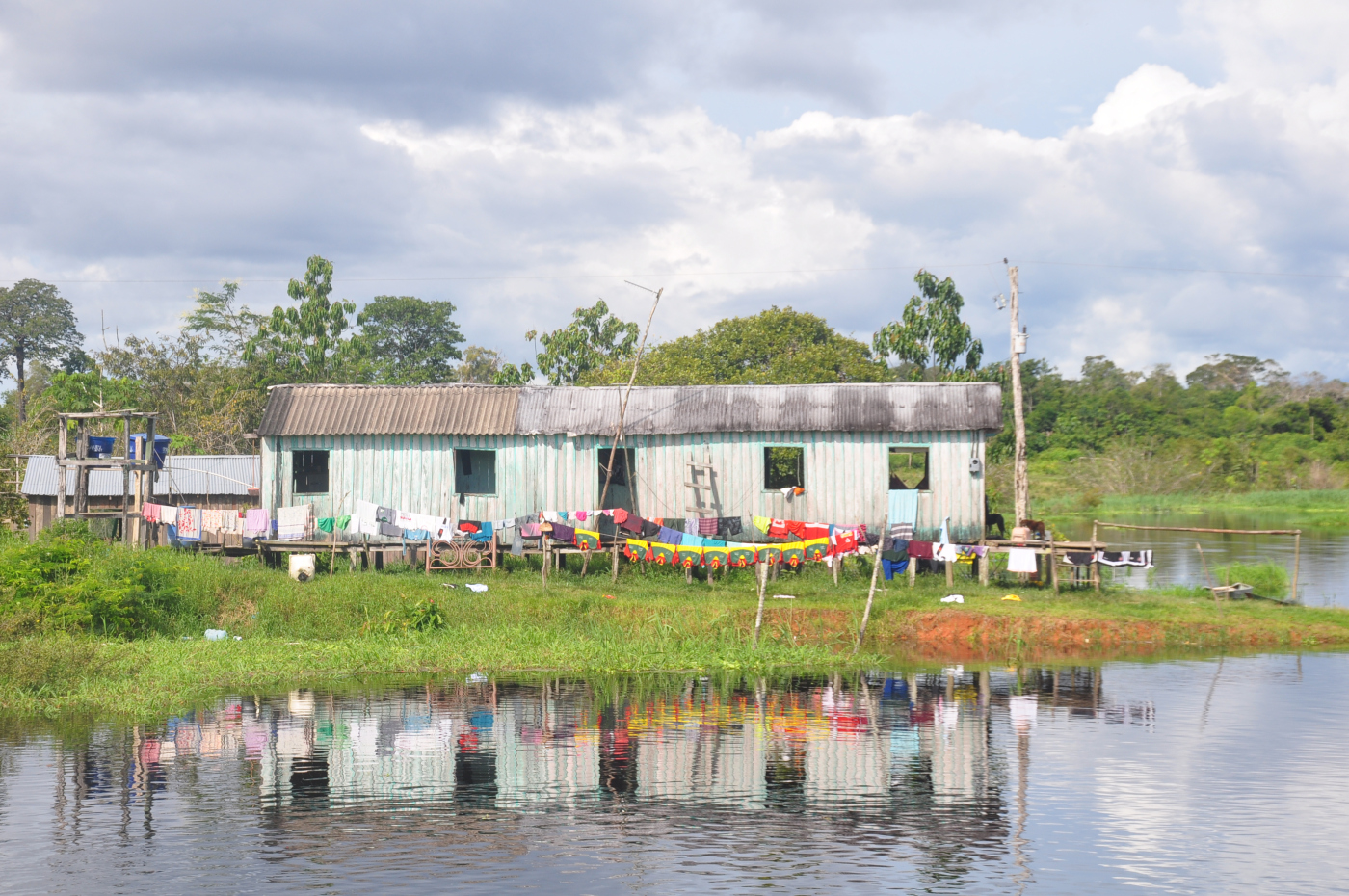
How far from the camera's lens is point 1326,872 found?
9523mm

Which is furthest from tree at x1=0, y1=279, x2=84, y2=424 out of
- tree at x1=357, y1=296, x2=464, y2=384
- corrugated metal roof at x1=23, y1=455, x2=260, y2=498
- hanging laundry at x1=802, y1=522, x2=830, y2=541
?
hanging laundry at x1=802, y1=522, x2=830, y2=541

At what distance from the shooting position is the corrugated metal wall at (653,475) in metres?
23.8

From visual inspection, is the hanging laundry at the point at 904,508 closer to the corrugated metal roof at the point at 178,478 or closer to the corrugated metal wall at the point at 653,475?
the corrugated metal wall at the point at 653,475

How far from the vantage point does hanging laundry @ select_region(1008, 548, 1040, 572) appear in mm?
21906

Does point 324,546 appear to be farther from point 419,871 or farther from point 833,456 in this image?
point 419,871

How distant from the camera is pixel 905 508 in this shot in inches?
937

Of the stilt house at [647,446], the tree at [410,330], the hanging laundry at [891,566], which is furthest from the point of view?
the tree at [410,330]

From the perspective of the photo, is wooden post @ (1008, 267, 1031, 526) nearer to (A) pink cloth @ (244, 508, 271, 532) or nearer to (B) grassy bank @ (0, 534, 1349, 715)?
(B) grassy bank @ (0, 534, 1349, 715)

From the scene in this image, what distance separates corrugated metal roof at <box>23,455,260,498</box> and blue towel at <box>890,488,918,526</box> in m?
16.7

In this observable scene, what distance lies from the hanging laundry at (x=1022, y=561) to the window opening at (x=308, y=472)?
15016 millimetres

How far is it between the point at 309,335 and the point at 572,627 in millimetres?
28572

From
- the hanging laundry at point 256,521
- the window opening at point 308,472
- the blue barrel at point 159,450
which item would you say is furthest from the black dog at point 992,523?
the blue barrel at point 159,450

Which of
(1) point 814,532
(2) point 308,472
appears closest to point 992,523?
(1) point 814,532

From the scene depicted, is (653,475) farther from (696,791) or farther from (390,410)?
(696,791)
